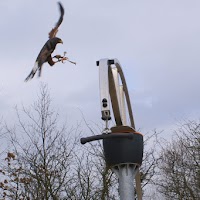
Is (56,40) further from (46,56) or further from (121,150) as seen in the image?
(121,150)

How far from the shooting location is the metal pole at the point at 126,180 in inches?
168

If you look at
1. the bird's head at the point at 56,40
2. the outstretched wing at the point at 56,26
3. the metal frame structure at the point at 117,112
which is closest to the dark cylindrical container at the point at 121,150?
the metal frame structure at the point at 117,112

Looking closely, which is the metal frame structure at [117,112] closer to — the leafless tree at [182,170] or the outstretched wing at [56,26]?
the outstretched wing at [56,26]

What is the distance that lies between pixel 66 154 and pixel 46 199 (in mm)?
1940

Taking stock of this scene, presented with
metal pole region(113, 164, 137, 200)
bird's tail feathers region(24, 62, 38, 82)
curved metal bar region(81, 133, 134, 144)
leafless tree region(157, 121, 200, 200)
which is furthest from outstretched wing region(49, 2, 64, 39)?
leafless tree region(157, 121, 200, 200)

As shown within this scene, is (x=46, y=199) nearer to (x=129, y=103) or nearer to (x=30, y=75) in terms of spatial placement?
(x=129, y=103)

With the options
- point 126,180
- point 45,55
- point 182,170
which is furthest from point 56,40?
point 182,170

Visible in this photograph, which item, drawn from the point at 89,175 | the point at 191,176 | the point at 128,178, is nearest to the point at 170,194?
the point at 191,176

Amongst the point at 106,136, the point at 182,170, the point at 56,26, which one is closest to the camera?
the point at 106,136

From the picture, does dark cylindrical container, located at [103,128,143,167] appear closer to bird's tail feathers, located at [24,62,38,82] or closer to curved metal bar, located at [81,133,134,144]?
curved metal bar, located at [81,133,134,144]

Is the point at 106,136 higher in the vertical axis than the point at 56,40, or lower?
lower

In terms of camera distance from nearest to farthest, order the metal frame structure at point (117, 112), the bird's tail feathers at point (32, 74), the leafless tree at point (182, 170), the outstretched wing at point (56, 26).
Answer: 1. the metal frame structure at point (117, 112)
2. the bird's tail feathers at point (32, 74)
3. the outstretched wing at point (56, 26)
4. the leafless tree at point (182, 170)

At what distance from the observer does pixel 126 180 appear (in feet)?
14.3

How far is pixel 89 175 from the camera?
1390 centimetres
